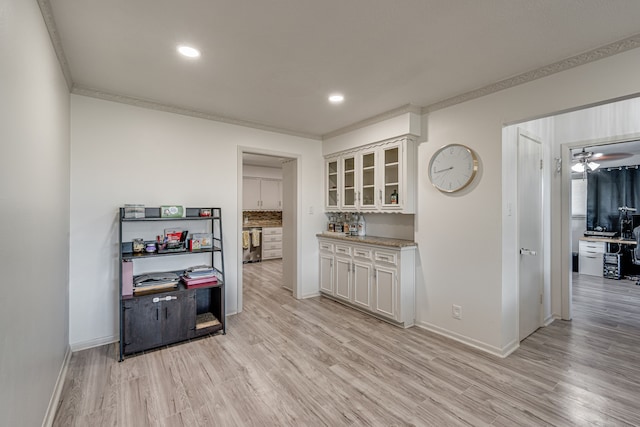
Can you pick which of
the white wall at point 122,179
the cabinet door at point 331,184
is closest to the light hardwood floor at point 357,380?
the white wall at point 122,179

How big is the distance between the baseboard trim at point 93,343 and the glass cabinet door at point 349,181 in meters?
3.14

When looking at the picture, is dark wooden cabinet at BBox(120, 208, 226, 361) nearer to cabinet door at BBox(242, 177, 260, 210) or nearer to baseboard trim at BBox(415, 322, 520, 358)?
baseboard trim at BBox(415, 322, 520, 358)

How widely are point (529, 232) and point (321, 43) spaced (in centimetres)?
289

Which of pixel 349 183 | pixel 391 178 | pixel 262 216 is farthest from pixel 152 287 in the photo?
pixel 262 216

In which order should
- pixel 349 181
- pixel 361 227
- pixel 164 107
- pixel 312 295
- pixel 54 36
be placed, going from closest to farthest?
pixel 54 36 < pixel 164 107 < pixel 349 181 < pixel 361 227 < pixel 312 295

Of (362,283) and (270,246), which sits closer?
(362,283)

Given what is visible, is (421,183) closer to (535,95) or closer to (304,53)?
(535,95)

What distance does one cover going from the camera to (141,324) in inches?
107

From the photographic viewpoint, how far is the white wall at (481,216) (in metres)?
2.33

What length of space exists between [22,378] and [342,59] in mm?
2716

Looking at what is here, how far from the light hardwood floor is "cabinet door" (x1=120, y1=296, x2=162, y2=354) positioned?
0.42 feet

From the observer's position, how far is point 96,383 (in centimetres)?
227

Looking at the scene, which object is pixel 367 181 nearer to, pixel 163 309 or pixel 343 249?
pixel 343 249

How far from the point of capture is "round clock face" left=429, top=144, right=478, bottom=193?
291cm
